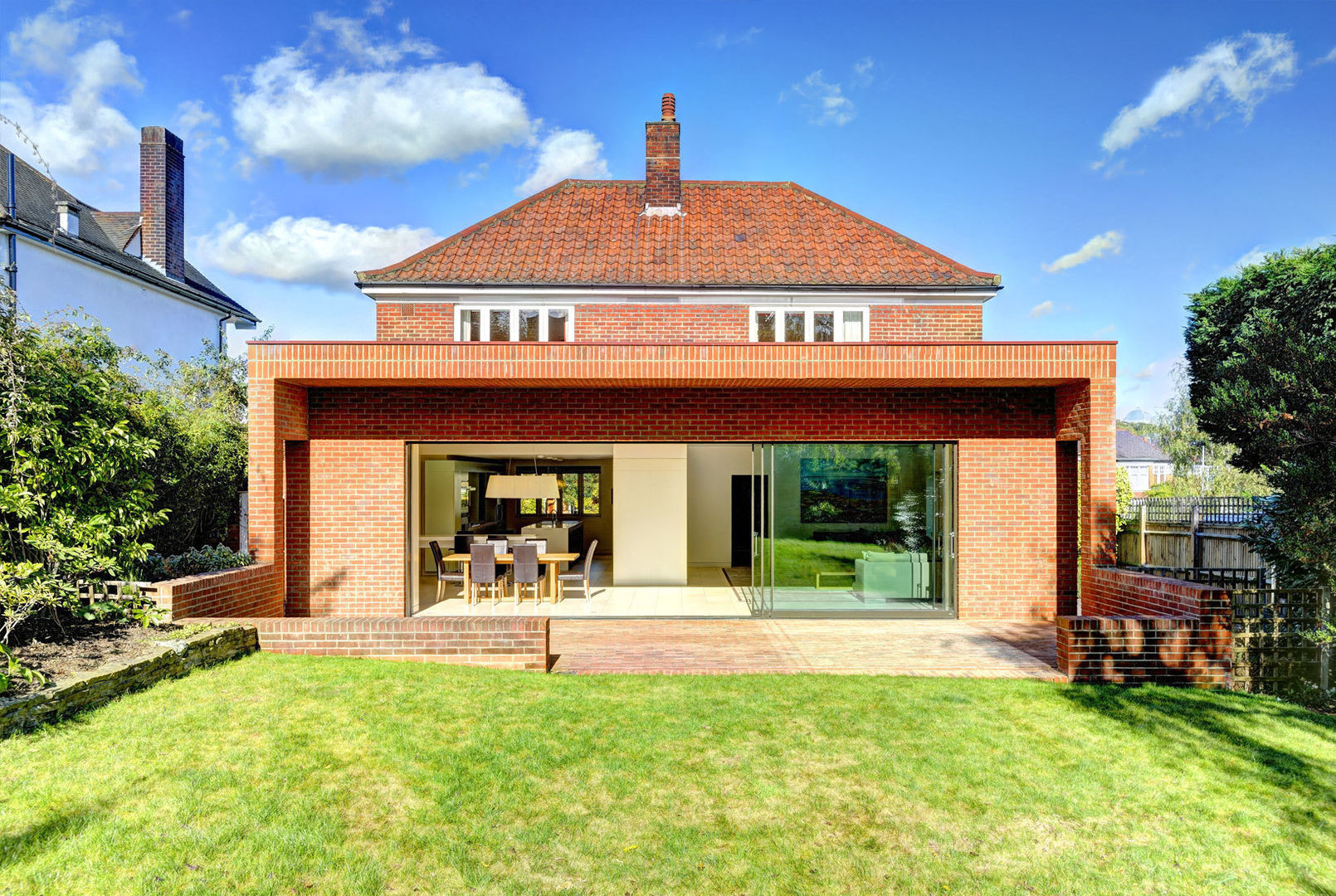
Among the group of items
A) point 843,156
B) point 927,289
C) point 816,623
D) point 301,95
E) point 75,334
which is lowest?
point 816,623

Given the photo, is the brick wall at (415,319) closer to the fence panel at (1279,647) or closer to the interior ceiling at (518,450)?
the interior ceiling at (518,450)

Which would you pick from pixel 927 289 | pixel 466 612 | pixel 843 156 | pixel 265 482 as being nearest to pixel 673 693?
pixel 466 612

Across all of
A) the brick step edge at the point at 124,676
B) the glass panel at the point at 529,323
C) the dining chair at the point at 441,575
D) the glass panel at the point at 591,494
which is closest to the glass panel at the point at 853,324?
the glass panel at the point at 529,323

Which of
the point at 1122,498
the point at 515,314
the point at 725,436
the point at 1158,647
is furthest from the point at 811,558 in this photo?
the point at 1122,498

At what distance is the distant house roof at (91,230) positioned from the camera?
57.3 ft

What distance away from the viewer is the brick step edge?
4520 mm

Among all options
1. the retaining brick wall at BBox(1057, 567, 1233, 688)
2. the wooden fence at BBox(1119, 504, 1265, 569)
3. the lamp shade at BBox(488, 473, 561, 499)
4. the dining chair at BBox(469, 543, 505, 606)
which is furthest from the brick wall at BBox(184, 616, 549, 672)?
the wooden fence at BBox(1119, 504, 1265, 569)

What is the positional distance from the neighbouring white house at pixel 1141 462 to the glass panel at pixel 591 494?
1805 inches

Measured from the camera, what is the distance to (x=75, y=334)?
688cm

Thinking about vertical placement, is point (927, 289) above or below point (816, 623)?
above

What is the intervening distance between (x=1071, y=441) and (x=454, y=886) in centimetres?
996

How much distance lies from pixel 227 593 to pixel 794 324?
10.7 meters

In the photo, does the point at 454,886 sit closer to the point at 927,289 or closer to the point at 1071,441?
the point at 1071,441

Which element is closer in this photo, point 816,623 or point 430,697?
point 430,697
